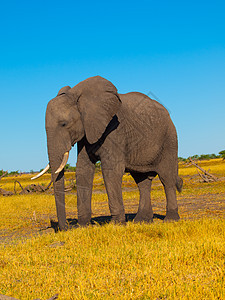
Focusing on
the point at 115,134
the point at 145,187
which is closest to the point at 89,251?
the point at 115,134

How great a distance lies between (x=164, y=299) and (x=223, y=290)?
0.66m

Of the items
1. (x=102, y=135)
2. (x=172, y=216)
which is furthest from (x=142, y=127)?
(x=172, y=216)

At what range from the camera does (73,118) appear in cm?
721

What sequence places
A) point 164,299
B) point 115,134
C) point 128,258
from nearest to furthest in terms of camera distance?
point 164,299 < point 128,258 < point 115,134

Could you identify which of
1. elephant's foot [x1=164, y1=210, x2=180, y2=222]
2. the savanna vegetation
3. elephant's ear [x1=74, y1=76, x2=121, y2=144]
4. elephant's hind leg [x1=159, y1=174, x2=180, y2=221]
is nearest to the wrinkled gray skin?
elephant's ear [x1=74, y1=76, x2=121, y2=144]

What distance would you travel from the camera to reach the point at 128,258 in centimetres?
493

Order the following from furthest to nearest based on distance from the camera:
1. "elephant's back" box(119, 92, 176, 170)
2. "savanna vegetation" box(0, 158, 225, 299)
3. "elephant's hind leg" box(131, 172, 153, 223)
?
"elephant's hind leg" box(131, 172, 153, 223), "elephant's back" box(119, 92, 176, 170), "savanna vegetation" box(0, 158, 225, 299)

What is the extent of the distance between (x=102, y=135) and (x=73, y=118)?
808mm

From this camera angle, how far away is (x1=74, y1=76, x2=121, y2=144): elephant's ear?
724 centimetres

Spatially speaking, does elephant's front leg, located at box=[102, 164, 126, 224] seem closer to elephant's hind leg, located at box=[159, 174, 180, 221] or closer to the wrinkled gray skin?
the wrinkled gray skin

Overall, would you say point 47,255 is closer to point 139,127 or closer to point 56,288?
point 56,288

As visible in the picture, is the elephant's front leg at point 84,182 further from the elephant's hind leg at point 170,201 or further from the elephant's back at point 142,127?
the elephant's hind leg at point 170,201

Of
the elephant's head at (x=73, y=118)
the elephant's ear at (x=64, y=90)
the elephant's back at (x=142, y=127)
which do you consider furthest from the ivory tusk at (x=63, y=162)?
the elephant's back at (x=142, y=127)

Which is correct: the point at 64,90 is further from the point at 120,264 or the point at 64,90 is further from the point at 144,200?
the point at 120,264
